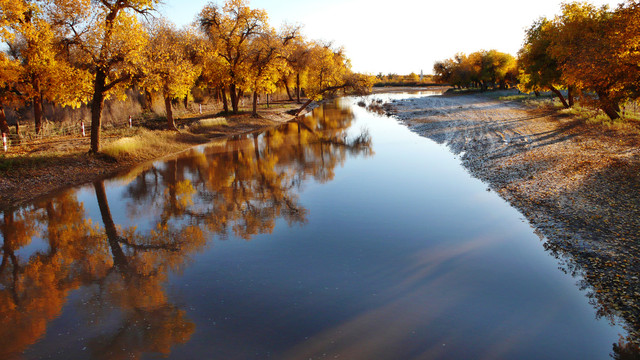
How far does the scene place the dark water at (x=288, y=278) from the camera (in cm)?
664

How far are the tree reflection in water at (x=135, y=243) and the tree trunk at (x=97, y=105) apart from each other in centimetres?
305

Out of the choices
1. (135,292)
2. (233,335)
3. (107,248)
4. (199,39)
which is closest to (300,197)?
(107,248)

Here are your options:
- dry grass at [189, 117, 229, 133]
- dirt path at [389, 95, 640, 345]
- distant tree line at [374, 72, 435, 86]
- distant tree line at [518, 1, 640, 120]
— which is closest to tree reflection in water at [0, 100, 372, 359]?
dirt path at [389, 95, 640, 345]

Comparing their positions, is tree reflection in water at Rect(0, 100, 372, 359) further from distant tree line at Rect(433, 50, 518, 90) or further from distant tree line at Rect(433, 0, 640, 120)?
distant tree line at Rect(433, 50, 518, 90)

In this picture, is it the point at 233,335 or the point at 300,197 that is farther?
the point at 300,197

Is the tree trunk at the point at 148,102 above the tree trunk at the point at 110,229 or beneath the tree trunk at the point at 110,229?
above

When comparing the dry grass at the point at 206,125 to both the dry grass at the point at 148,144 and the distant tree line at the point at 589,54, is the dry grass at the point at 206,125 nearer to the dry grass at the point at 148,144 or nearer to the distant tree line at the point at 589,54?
the dry grass at the point at 148,144

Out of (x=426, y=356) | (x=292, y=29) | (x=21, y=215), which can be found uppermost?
(x=292, y=29)

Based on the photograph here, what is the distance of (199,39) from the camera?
37031mm

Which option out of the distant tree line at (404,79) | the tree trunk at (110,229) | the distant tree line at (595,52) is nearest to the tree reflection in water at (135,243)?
the tree trunk at (110,229)

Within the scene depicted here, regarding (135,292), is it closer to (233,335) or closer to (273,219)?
(233,335)

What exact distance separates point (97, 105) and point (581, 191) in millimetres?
21415

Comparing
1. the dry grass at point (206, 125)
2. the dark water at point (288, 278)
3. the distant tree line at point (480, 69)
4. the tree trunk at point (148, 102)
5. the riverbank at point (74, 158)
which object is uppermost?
the distant tree line at point (480, 69)

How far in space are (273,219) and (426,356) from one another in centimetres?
766
